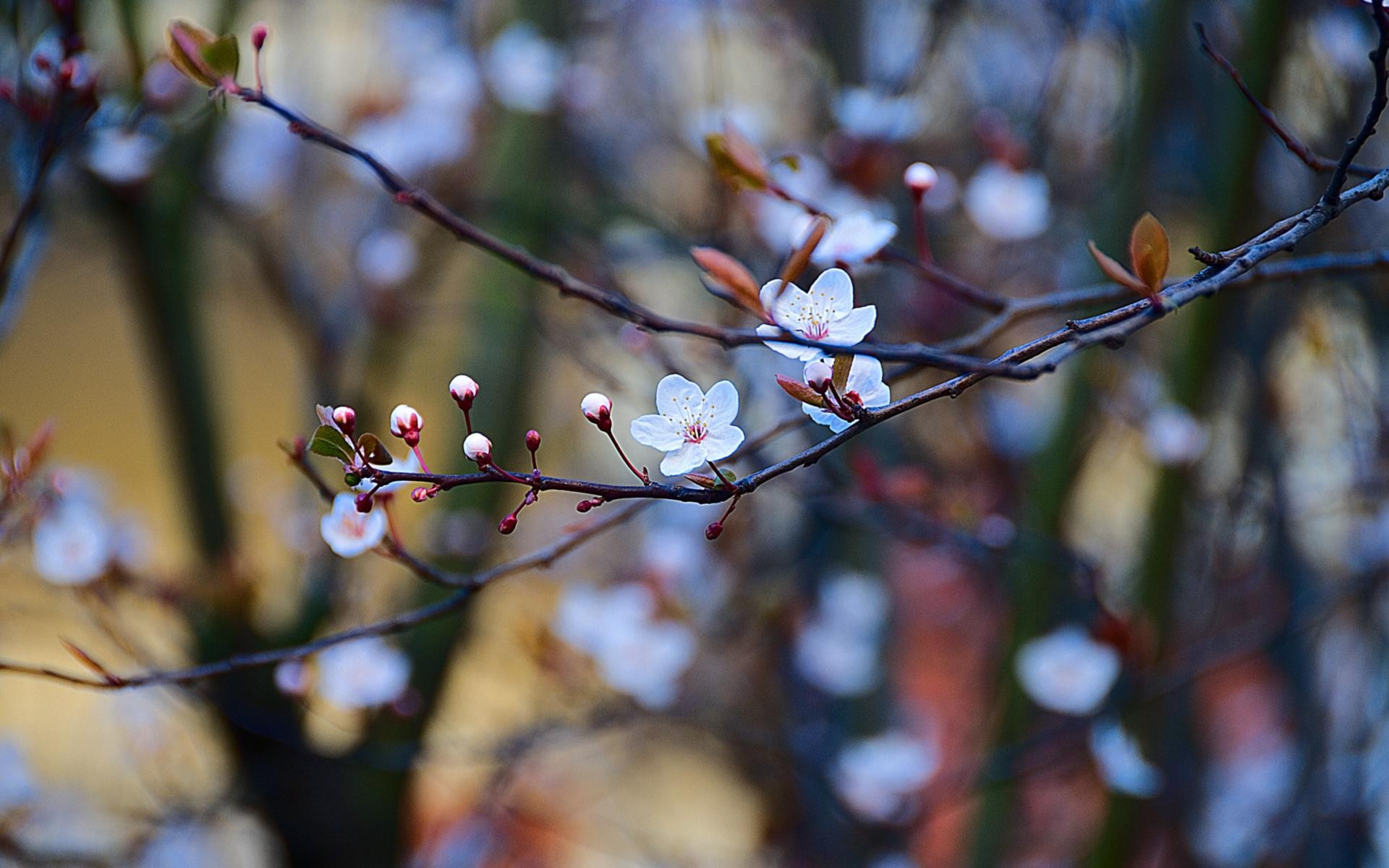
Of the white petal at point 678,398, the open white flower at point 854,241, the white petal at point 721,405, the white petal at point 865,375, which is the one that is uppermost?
the open white flower at point 854,241

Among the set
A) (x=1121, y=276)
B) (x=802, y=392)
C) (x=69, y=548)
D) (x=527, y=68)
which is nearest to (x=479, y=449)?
(x=802, y=392)

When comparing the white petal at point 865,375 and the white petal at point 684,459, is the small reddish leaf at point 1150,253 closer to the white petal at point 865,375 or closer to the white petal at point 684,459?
the white petal at point 865,375

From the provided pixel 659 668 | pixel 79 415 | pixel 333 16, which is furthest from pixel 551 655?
pixel 79 415

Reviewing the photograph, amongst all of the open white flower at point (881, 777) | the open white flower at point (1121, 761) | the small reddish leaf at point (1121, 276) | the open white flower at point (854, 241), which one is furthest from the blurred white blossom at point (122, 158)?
the open white flower at point (1121, 761)

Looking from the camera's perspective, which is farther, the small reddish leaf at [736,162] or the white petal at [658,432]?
the small reddish leaf at [736,162]

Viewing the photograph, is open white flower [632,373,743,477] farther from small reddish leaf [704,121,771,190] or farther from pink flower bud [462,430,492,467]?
small reddish leaf [704,121,771,190]

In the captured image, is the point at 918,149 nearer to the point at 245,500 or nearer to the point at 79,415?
the point at 245,500

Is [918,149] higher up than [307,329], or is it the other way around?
[918,149]
